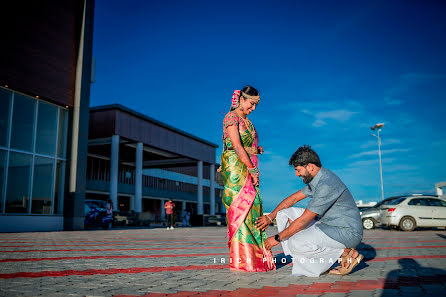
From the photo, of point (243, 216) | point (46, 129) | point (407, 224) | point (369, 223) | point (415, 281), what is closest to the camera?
point (415, 281)

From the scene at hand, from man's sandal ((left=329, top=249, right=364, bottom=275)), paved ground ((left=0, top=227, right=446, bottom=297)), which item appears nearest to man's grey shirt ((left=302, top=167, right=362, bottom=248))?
man's sandal ((left=329, top=249, right=364, bottom=275))

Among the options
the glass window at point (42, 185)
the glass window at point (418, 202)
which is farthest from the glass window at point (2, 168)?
the glass window at point (418, 202)

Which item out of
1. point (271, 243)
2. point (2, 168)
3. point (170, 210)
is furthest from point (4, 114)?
point (271, 243)

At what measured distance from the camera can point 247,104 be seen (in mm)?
4613

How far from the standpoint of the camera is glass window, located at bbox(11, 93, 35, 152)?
654 inches

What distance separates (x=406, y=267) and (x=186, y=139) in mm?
32050

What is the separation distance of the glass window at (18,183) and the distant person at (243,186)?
14.6m

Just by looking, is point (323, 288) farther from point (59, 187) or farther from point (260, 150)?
point (59, 187)

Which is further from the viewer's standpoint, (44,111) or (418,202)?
(44,111)

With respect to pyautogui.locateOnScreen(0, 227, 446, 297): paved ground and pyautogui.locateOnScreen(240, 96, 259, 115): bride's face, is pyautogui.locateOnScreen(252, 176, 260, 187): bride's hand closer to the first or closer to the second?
pyautogui.locateOnScreen(240, 96, 259, 115): bride's face

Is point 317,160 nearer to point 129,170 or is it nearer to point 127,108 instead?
point 127,108

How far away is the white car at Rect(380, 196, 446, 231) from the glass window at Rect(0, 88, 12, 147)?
17.0 m

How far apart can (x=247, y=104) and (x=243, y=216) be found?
132 cm

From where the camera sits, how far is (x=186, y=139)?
36250 mm
